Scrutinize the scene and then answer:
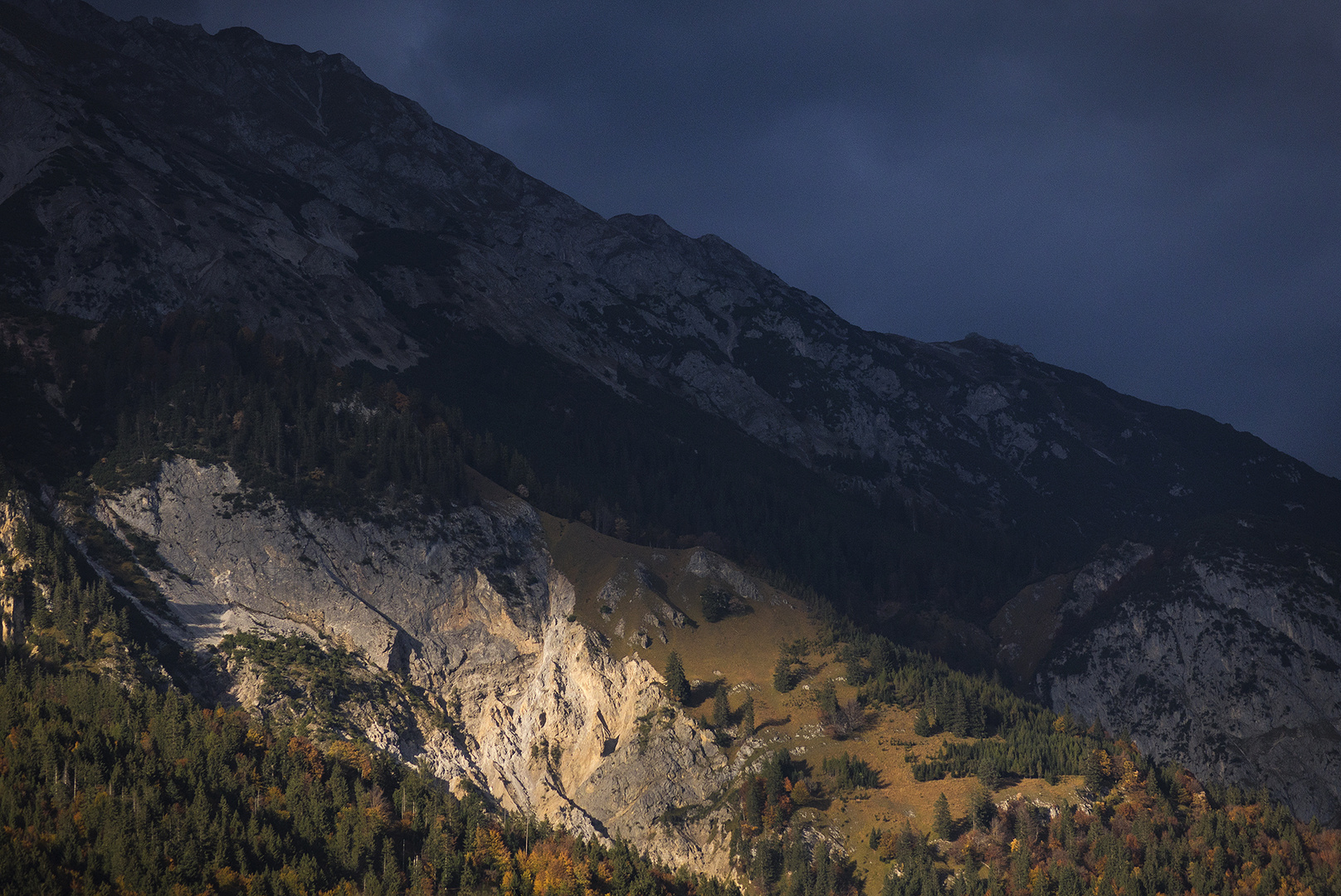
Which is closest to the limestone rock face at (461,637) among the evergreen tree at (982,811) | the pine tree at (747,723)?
the pine tree at (747,723)

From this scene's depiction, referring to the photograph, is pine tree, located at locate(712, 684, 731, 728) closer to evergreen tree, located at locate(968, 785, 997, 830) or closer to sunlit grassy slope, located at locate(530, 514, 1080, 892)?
sunlit grassy slope, located at locate(530, 514, 1080, 892)

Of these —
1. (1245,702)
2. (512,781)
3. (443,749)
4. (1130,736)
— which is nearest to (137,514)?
(443,749)

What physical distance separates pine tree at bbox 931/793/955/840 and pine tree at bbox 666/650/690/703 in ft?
120

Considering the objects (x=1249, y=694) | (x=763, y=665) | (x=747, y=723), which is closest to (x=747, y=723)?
(x=747, y=723)

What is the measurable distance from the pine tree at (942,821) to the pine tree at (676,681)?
36512 mm

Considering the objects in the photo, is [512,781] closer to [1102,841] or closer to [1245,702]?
[1102,841]

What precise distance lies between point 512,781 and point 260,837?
4671 cm

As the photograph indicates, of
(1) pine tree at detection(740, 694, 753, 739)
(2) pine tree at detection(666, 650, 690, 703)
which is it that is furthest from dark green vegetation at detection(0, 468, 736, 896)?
(2) pine tree at detection(666, 650, 690, 703)

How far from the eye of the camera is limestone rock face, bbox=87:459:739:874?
143m

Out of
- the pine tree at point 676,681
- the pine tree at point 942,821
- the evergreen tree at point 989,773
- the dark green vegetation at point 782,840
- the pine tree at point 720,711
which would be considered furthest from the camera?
the pine tree at point 676,681

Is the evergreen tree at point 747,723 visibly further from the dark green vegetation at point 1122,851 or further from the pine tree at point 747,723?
the dark green vegetation at point 1122,851

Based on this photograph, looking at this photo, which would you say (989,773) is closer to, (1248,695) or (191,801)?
(1248,695)

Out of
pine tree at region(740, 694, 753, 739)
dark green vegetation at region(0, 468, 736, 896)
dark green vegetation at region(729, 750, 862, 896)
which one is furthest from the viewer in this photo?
pine tree at region(740, 694, 753, 739)

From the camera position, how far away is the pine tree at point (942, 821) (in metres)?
125
